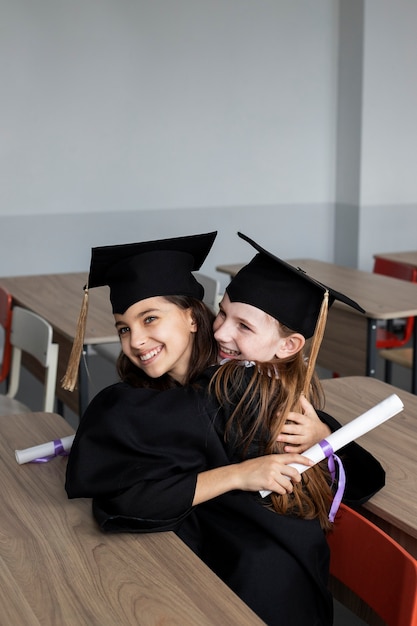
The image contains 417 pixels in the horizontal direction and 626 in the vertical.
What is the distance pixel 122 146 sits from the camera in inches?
210

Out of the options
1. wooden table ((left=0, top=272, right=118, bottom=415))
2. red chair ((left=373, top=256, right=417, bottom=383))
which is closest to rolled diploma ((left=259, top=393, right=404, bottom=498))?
wooden table ((left=0, top=272, right=118, bottom=415))

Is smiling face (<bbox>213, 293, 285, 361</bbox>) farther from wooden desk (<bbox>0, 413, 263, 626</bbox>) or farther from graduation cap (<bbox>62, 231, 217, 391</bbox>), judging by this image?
wooden desk (<bbox>0, 413, 263, 626</bbox>)

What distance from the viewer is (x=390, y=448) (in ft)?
6.01

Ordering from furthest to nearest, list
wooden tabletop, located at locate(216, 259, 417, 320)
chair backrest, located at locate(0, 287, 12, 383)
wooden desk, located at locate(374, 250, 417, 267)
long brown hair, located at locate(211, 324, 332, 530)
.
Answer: wooden desk, located at locate(374, 250, 417, 267)
wooden tabletop, located at locate(216, 259, 417, 320)
chair backrest, located at locate(0, 287, 12, 383)
long brown hair, located at locate(211, 324, 332, 530)

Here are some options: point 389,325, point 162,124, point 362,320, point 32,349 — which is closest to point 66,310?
point 32,349

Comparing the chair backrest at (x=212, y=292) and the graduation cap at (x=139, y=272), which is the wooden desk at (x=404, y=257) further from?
the graduation cap at (x=139, y=272)

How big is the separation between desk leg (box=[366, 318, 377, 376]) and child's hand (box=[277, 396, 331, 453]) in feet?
6.22

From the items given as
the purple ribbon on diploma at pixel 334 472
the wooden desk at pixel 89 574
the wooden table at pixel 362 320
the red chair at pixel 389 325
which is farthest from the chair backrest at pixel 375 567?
the red chair at pixel 389 325

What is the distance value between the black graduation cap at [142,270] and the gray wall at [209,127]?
3.61 m

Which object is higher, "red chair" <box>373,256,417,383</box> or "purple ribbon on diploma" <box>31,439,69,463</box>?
"purple ribbon on diploma" <box>31,439,69,463</box>

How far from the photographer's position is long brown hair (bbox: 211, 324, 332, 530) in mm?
1534

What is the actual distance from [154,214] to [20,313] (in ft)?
8.65

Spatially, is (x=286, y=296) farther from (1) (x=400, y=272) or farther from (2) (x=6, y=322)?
(1) (x=400, y=272)

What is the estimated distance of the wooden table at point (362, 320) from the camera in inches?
136
